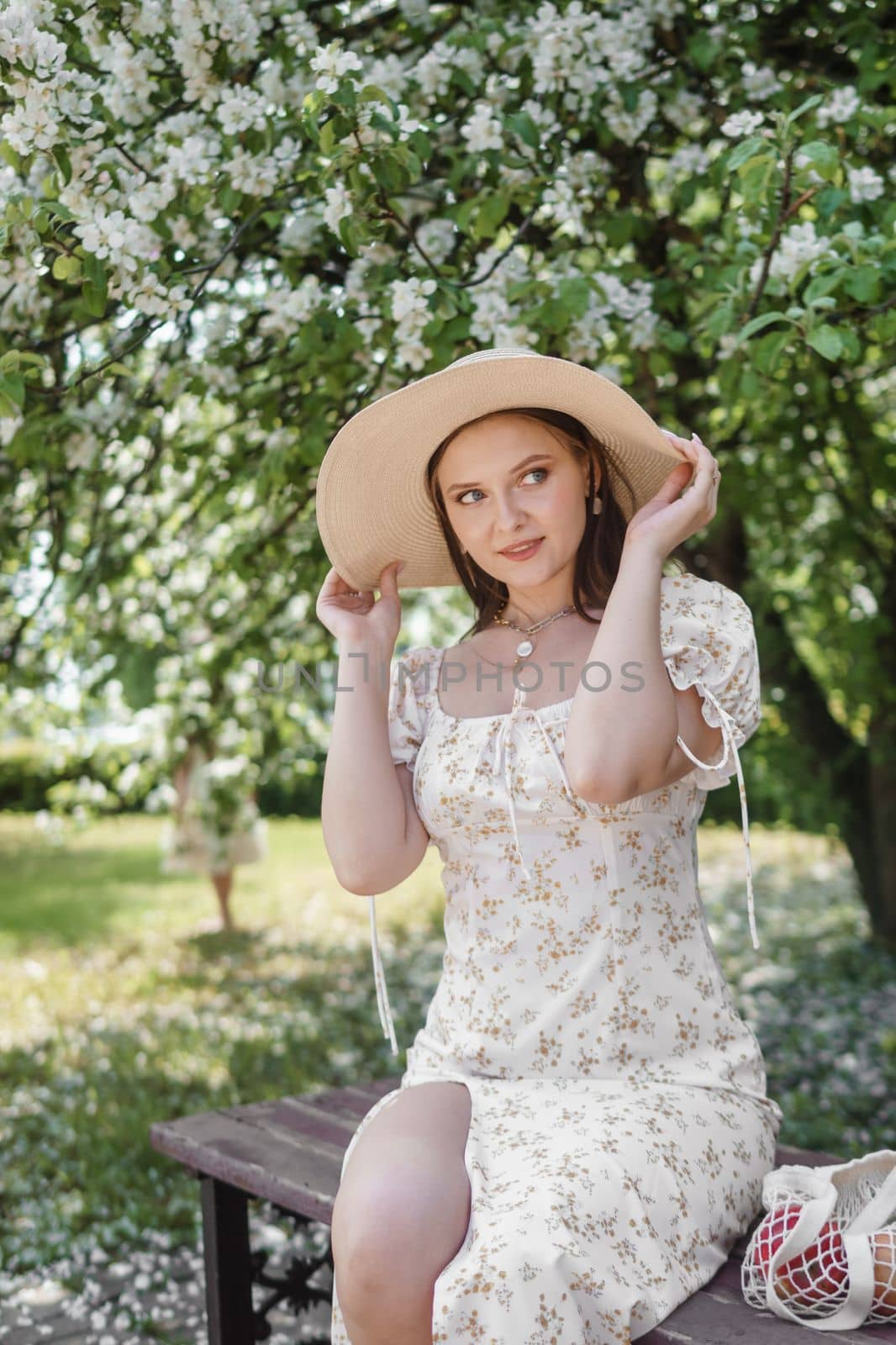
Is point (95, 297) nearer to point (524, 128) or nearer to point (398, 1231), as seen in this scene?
point (524, 128)

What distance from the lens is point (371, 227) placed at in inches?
99.0

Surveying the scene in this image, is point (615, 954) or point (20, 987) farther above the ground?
point (615, 954)

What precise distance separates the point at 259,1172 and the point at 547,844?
0.88 meters

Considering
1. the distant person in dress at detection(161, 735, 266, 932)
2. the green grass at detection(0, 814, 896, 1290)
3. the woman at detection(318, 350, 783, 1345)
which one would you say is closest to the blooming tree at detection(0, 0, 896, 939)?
the woman at detection(318, 350, 783, 1345)

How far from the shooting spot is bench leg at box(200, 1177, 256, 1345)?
2625 mm

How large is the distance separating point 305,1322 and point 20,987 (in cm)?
447

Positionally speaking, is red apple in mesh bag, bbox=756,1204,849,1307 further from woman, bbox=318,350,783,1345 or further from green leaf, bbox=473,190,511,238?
green leaf, bbox=473,190,511,238

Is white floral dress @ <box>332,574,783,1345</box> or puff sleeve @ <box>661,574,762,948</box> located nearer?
white floral dress @ <box>332,574,783,1345</box>

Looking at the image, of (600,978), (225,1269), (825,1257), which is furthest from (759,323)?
(225,1269)

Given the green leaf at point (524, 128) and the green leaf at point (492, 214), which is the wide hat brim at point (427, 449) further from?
the green leaf at point (524, 128)

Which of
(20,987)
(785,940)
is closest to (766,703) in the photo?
(785,940)

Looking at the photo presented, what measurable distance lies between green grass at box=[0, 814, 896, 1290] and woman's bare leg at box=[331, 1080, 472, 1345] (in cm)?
216

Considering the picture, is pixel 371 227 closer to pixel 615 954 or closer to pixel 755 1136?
pixel 615 954

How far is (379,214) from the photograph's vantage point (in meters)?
2.53
